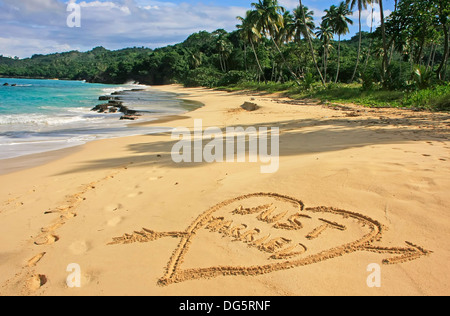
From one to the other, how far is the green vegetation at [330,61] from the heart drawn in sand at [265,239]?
39.5ft

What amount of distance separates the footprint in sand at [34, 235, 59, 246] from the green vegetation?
13.9 meters

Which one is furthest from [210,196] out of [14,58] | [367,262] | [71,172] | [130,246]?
[14,58]

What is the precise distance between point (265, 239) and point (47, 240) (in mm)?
2446

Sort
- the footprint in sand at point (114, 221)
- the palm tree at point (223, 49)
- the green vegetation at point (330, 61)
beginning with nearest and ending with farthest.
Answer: the footprint in sand at point (114, 221) < the green vegetation at point (330, 61) < the palm tree at point (223, 49)

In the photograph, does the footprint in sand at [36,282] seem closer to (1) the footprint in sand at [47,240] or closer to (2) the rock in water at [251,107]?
(1) the footprint in sand at [47,240]

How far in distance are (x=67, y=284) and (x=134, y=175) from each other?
10.2 feet

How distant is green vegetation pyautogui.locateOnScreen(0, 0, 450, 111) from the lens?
1697 cm

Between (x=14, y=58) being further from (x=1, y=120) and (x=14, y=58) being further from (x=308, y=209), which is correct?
(x=308, y=209)

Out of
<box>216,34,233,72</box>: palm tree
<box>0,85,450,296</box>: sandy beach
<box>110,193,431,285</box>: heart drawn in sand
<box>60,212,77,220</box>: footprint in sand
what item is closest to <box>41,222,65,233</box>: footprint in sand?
<box>0,85,450,296</box>: sandy beach

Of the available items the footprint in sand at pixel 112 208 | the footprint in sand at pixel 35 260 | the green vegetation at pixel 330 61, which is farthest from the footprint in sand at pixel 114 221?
the green vegetation at pixel 330 61

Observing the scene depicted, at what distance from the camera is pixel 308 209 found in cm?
337

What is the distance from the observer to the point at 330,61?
4559 centimetres

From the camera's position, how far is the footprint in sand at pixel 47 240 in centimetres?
332

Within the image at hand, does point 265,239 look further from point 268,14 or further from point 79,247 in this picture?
point 268,14
